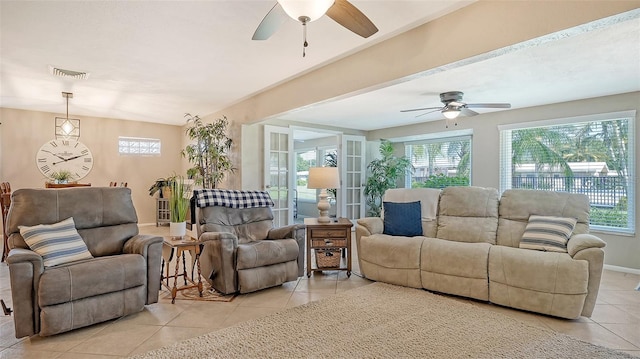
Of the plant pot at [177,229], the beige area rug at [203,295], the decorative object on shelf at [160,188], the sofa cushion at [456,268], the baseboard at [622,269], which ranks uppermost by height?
the decorative object on shelf at [160,188]

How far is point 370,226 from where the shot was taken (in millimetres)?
3834

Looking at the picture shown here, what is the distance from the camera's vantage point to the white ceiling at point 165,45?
2.49m

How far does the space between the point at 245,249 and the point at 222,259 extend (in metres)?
0.22

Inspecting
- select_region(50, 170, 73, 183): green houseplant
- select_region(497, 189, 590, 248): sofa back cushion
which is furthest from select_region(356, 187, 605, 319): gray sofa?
select_region(50, 170, 73, 183): green houseplant

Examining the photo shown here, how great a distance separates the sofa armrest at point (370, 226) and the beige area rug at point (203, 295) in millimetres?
1545

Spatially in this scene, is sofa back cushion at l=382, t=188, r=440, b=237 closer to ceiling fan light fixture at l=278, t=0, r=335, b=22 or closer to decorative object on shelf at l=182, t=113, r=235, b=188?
ceiling fan light fixture at l=278, t=0, r=335, b=22

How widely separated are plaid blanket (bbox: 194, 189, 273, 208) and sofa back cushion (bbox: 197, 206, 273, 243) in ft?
0.15

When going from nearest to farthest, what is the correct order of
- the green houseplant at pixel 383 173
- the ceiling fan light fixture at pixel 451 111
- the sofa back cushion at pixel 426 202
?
the sofa back cushion at pixel 426 202, the ceiling fan light fixture at pixel 451 111, the green houseplant at pixel 383 173

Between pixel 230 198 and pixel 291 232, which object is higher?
pixel 230 198

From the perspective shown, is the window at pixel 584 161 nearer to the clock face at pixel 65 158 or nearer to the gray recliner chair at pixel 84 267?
the gray recliner chair at pixel 84 267

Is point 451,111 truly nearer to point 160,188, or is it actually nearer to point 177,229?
point 177,229

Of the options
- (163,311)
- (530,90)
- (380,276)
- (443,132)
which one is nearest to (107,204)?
(163,311)

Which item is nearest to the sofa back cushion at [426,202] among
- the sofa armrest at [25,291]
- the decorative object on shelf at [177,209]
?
the decorative object on shelf at [177,209]

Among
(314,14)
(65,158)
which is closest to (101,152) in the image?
(65,158)
